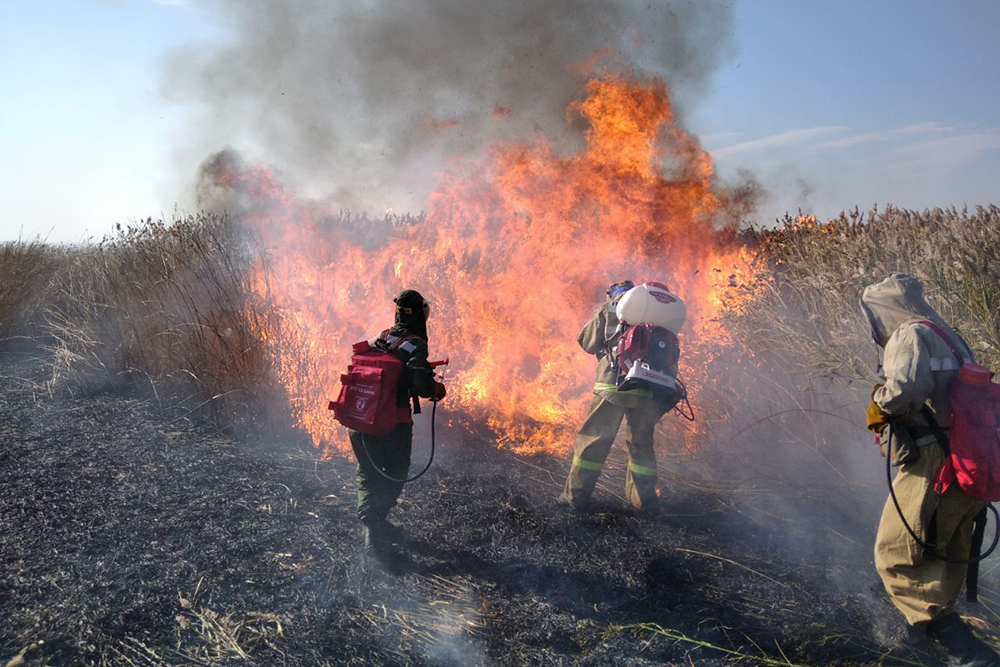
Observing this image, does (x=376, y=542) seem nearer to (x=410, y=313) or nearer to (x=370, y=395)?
(x=370, y=395)

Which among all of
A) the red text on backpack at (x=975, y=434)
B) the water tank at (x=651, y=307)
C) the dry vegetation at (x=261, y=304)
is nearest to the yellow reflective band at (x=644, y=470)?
the water tank at (x=651, y=307)

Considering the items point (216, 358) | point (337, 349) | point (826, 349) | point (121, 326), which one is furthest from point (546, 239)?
point (121, 326)

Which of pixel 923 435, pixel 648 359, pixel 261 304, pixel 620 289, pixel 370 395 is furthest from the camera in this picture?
pixel 261 304

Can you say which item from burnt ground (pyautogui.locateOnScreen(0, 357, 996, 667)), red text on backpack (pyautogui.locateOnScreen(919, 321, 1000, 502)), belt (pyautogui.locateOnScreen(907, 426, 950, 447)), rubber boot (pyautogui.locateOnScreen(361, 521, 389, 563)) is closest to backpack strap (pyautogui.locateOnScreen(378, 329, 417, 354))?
rubber boot (pyautogui.locateOnScreen(361, 521, 389, 563))

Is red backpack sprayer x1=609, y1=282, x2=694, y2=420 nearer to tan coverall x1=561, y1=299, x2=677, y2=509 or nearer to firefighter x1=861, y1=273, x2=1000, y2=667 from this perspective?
tan coverall x1=561, y1=299, x2=677, y2=509

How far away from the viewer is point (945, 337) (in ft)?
10.1

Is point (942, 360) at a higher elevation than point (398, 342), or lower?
higher

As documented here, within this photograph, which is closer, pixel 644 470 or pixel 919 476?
pixel 919 476

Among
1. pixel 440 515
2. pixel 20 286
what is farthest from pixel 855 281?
pixel 20 286

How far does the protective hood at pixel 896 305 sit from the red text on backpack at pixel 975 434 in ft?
1.20

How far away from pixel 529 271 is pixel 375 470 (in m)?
3.87

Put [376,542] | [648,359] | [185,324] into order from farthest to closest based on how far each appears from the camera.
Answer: [185,324] < [648,359] < [376,542]

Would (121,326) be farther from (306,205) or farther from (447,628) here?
(447,628)

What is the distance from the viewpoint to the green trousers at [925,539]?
3.06 meters
